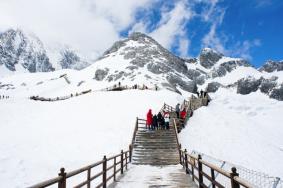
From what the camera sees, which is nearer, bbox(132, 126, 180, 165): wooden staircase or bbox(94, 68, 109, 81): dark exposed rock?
bbox(132, 126, 180, 165): wooden staircase

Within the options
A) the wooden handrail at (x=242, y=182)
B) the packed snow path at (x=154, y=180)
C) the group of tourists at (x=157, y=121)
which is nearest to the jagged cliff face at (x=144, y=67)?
the group of tourists at (x=157, y=121)

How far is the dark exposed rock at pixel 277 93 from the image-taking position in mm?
189250

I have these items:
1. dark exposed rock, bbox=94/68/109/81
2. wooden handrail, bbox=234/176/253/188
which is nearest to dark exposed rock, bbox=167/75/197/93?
dark exposed rock, bbox=94/68/109/81

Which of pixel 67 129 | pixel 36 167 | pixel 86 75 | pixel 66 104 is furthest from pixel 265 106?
pixel 36 167

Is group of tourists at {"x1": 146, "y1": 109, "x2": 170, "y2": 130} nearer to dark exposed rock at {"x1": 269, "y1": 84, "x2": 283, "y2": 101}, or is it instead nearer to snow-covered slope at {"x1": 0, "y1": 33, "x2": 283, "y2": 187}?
snow-covered slope at {"x1": 0, "y1": 33, "x2": 283, "y2": 187}

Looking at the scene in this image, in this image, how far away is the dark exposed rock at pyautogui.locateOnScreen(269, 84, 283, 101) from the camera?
189 meters

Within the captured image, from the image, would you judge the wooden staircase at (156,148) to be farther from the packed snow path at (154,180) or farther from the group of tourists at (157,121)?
the packed snow path at (154,180)

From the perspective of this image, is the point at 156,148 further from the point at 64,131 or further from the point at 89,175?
the point at 89,175

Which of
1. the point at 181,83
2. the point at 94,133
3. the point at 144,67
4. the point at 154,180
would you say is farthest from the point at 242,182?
the point at 144,67

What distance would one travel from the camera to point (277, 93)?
192 m

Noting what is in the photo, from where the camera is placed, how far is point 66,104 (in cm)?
4734

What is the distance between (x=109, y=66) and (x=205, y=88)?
9180 cm

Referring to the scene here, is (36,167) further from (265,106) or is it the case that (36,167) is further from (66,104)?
(265,106)

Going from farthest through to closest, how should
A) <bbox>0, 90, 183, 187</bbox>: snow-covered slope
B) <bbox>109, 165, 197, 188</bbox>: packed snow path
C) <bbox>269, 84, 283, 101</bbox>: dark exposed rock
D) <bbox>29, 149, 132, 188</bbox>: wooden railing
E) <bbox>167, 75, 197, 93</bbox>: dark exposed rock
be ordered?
<bbox>269, 84, 283, 101</bbox>: dark exposed rock, <bbox>167, 75, 197, 93</bbox>: dark exposed rock, <bbox>0, 90, 183, 187</bbox>: snow-covered slope, <bbox>109, 165, 197, 188</bbox>: packed snow path, <bbox>29, 149, 132, 188</bbox>: wooden railing
